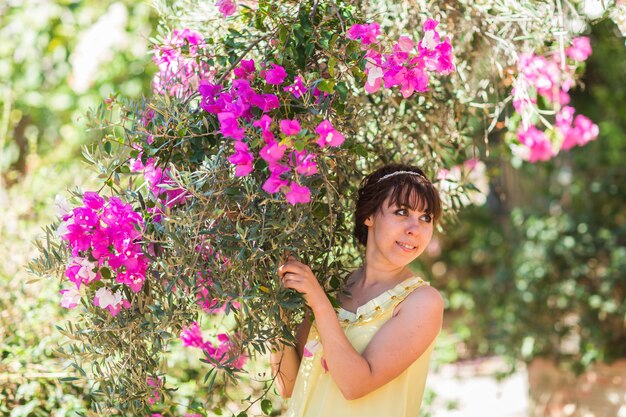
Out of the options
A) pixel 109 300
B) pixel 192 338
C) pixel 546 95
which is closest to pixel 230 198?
pixel 109 300

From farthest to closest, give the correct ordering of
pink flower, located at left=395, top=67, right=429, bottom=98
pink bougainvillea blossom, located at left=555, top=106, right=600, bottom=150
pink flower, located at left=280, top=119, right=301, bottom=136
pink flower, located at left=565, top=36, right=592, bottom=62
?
pink bougainvillea blossom, located at left=555, top=106, right=600, bottom=150 → pink flower, located at left=565, top=36, right=592, bottom=62 → pink flower, located at left=395, top=67, right=429, bottom=98 → pink flower, located at left=280, top=119, right=301, bottom=136

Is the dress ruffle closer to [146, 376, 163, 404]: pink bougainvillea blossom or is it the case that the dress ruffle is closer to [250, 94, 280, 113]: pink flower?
[146, 376, 163, 404]: pink bougainvillea blossom

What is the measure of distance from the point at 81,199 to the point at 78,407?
3.18ft

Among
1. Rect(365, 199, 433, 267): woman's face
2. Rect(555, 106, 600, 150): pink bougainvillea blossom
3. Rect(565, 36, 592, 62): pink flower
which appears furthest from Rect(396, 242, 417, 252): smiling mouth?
Rect(555, 106, 600, 150): pink bougainvillea blossom

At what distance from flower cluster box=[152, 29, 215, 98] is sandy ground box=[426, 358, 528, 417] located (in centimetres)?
359

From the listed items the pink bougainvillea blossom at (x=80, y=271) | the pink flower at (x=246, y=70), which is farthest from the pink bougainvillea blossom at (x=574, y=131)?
the pink bougainvillea blossom at (x=80, y=271)

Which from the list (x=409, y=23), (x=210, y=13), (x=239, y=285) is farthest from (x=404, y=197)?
(x=210, y=13)

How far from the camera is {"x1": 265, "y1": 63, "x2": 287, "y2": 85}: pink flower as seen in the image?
77.1 inches

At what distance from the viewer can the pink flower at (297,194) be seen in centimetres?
182

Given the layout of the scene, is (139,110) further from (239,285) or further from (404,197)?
(404,197)

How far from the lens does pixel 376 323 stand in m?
2.19

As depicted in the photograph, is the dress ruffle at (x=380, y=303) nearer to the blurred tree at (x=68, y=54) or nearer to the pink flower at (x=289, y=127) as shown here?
the pink flower at (x=289, y=127)

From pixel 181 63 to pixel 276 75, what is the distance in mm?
551

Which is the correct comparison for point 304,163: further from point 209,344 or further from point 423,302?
point 209,344
